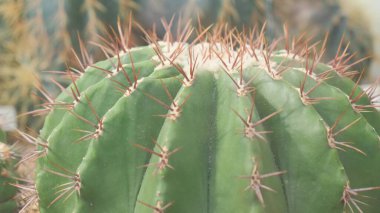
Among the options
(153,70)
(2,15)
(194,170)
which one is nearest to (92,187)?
(194,170)

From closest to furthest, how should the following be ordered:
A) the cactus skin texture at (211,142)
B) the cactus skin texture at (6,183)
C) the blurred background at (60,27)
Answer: the cactus skin texture at (211,142) < the cactus skin texture at (6,183) < the blurred background at (60,27)

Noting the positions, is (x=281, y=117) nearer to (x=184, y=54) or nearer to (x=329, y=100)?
(x=329, y=100)

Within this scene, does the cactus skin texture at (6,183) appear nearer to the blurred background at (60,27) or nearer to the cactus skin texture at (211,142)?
the cactus skin texture at (211,142)

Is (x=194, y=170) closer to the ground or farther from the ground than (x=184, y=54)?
closer to the ground

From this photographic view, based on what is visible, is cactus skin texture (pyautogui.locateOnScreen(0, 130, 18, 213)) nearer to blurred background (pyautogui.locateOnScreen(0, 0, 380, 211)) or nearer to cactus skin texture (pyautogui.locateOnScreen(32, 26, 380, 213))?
cactus skin texture (pyautogui.locateOnScreen(32, 26, 380, 213))

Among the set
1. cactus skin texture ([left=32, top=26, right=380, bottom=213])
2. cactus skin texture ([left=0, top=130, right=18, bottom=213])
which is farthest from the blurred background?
cactus skin texture ([left=32, top=26, right=380, bottom=213])

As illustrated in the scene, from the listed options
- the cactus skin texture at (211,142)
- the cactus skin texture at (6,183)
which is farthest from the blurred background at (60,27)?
the cactus skin texture at (211,142)
